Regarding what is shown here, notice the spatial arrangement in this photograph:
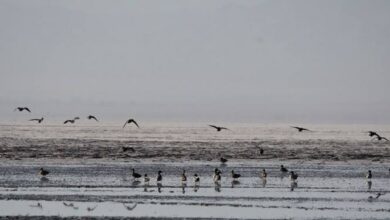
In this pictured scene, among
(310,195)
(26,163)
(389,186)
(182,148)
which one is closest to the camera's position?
(310,195)

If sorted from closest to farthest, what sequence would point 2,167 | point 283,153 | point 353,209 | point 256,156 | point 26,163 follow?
point 353,209 < point 2,167 < point 26,163 < point 256,156 < point 283,153

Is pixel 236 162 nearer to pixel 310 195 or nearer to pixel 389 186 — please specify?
pixel 389 186

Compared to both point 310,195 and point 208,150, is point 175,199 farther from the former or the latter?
point 208,150

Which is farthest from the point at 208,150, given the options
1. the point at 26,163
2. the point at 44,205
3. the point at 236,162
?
the point at 44,205

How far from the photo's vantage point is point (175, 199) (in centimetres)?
2975

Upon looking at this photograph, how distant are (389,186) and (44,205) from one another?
17.1 meters

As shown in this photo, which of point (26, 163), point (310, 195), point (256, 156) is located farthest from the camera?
point (256, 156)

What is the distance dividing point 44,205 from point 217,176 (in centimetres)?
1149

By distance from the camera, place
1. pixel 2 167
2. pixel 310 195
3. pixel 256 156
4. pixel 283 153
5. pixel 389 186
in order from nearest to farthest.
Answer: pixel 310 195
pixel 389 186
pixel 2 167
pixel 256 156
pixel 283 153

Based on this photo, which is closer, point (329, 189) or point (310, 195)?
point (310, 195)

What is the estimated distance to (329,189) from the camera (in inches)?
1316

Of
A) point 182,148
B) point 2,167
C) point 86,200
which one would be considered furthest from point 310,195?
point 182,148

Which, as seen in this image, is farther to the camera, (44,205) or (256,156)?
(256,156)

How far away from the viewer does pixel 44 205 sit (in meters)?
27.4
